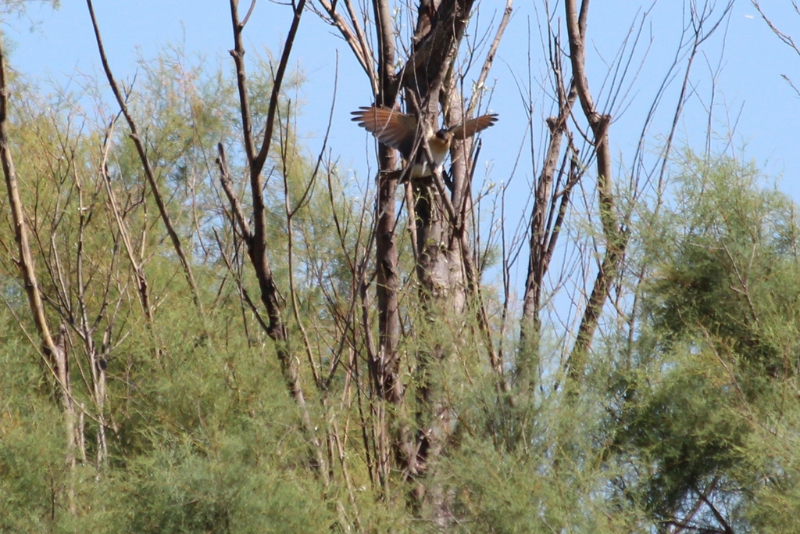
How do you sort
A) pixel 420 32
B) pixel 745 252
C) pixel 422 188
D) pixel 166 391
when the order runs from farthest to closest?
1. pixel 422 188
2. pixel 420 32
3. pixel 166 391
4. pixel 745 252

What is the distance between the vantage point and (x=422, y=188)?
3.87m

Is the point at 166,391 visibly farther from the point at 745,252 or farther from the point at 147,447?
the point at 745,252

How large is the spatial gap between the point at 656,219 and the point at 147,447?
1.88 metres

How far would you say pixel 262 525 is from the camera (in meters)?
2.77

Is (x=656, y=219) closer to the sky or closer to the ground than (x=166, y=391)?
closer to the sky

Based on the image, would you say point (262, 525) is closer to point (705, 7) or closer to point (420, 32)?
point (420, 32)

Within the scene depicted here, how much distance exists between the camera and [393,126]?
355cm

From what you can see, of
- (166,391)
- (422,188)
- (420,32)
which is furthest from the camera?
(422,188)

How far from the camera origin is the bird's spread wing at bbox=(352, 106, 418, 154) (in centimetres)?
350

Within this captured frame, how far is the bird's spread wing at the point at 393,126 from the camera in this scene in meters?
3.50

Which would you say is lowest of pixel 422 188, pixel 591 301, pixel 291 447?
pixel 291 447

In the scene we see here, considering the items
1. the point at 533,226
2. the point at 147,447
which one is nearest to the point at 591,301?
the point at 533,226

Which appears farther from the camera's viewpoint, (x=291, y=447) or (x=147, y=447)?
(x=147, y=447)

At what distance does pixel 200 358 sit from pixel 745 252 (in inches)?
69.2
